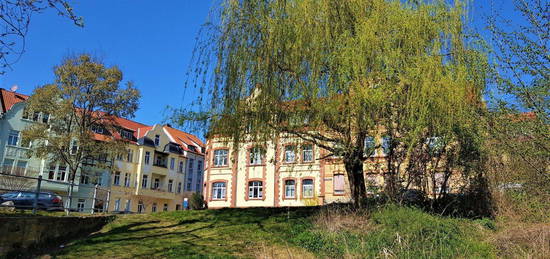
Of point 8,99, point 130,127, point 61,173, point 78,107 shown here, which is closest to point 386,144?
point 78,107

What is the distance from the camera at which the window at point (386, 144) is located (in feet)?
40.0

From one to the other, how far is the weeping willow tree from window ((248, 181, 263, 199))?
26.4 m

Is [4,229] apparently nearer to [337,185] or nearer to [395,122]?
[395,122]

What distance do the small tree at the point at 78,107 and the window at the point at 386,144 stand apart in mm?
17584

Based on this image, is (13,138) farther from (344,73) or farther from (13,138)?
(344,73)

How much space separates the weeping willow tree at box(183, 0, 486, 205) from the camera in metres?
10.8

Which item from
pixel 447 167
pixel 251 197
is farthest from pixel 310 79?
pixel 251 197

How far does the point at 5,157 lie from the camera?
39719mm

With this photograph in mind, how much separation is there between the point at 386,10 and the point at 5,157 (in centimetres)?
3952

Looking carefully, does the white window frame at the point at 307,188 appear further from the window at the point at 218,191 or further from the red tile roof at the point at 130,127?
the red tile roof at the point at 130,127

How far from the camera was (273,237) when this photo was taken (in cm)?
1149

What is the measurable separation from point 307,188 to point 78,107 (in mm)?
18774

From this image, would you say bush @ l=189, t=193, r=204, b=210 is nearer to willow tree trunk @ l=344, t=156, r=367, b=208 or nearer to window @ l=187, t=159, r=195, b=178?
window @ l=187, t=159, r=195, b=178

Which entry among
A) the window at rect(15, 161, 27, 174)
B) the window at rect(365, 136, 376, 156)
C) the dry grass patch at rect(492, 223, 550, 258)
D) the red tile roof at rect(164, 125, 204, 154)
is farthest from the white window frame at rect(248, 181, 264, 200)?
the dry grass patch at rect(492, 223, 550, 258)
